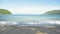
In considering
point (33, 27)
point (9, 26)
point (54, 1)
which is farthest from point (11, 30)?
point (54, 1)

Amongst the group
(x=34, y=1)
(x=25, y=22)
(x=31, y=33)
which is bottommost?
(x=31, y=33)

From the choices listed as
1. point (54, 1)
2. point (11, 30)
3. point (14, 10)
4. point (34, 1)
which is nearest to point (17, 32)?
point (11, 30)

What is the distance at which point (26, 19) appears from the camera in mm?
1253

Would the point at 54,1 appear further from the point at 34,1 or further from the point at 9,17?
the point at 9,17

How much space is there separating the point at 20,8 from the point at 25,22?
199 mm

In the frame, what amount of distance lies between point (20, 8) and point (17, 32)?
0.32m

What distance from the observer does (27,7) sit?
50.4 inches

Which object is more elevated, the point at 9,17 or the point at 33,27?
the point at 9,17

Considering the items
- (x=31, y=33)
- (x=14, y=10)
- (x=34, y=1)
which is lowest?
(x=31, y=33)

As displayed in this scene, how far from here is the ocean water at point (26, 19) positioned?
123 centimetres

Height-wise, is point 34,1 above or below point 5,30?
above

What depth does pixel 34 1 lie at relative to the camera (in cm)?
126

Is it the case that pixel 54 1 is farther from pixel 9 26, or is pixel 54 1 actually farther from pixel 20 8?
pixel 9 26

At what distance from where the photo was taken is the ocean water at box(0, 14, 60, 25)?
123 centimetres
